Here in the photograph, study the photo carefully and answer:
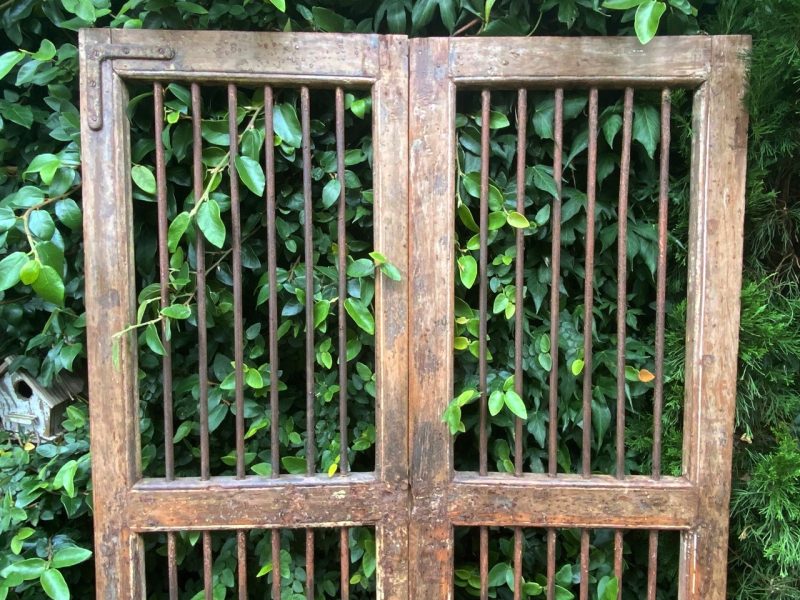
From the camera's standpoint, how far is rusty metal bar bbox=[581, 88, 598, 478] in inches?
38.6

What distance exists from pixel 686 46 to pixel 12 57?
1158 mm

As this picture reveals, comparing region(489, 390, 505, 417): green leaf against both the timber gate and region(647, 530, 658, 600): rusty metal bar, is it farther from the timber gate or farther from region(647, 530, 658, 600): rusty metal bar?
region(647, 530, 658, 600): rusty metal bar

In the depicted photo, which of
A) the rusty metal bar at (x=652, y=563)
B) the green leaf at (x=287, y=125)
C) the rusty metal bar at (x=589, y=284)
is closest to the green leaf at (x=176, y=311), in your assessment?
the green leaf at (x=287, y=125)

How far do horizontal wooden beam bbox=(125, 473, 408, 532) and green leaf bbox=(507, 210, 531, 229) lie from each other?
506 mm

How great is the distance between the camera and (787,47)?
90 cm

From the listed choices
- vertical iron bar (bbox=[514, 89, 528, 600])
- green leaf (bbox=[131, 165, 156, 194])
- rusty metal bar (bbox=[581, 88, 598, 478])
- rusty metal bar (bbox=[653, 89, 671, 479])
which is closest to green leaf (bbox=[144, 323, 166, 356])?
green leaf (bbox=[131, 165, 156, 194])

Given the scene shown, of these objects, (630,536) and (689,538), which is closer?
(689,538)

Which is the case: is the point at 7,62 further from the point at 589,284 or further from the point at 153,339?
the point at 589,284

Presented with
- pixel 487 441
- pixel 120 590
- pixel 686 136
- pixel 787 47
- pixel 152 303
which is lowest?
pixel 120 590

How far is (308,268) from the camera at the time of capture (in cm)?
100

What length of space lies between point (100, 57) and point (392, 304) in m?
0.64

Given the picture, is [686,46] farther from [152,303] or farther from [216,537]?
[216,537]

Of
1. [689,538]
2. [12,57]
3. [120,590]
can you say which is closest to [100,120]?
[12,57]

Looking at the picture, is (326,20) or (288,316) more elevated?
(326,20)
